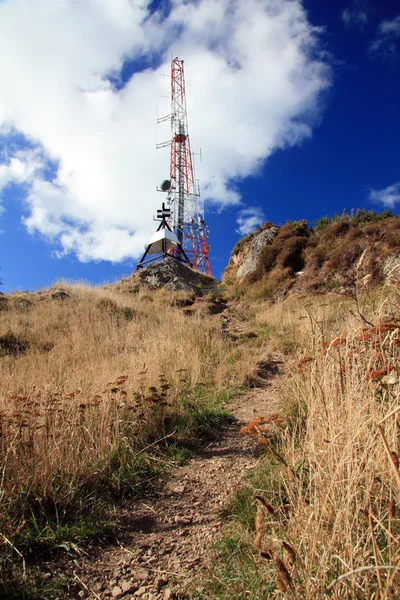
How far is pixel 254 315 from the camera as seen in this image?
39.1ft

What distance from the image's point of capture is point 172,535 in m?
2.53

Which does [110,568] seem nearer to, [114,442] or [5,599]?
[5,599]

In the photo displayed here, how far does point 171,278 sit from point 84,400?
1354 centimetres

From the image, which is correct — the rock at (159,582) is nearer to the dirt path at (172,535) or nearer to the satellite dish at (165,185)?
the dirt path at (172,535)

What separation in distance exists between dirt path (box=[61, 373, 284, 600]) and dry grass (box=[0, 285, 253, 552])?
15.7 inches

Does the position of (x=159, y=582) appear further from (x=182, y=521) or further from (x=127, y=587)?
(x=182, y=521)

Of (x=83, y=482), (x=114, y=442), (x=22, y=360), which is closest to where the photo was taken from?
(x=83, y=482)

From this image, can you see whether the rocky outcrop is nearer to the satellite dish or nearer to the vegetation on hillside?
the vegetation on hillside

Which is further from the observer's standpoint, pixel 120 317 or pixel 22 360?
pixel 120 317

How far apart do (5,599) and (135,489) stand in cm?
120

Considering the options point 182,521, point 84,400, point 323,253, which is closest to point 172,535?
point 182,521

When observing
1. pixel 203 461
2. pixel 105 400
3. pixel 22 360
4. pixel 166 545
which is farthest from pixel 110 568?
pixel 22 360

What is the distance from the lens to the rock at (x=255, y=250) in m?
16.5

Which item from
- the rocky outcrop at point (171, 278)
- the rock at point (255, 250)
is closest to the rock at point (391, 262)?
the rock at point (255, 250)
